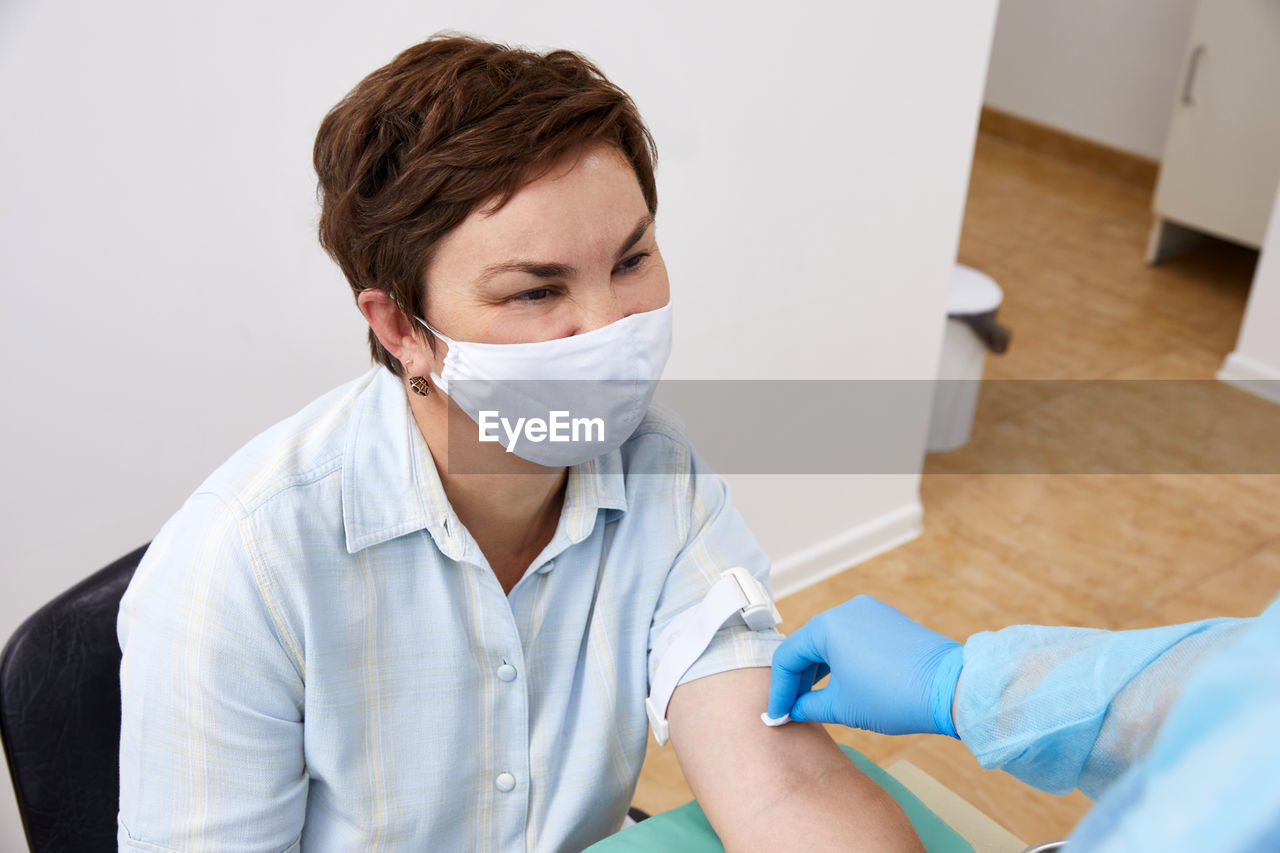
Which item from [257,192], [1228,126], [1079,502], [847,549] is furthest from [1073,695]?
[1228,126]

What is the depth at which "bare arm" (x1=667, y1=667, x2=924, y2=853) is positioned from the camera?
105 centimetres

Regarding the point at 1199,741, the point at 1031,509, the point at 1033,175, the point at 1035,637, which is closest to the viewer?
the point at 1199,741

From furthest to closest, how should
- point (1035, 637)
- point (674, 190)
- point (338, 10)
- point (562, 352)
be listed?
point (674, 190), point (338, 10), point (562, 352), point (1035, 637)

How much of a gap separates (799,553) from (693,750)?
4.95 feet

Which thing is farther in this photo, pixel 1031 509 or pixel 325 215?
pixel 1031 509

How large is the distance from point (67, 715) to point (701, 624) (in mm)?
612

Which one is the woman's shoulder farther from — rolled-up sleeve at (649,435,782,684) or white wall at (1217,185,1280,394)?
white wall at (1217,185,1280,394)

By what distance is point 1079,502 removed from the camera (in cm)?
296

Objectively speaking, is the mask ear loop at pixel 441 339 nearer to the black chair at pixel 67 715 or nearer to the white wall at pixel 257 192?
the black chair at pixel 67 715

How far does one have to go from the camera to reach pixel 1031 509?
9.64ft

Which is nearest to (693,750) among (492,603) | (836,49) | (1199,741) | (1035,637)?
(492,603)

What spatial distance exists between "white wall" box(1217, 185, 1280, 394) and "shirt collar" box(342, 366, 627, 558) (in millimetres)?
2810

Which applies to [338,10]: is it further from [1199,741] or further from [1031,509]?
[1031,509]

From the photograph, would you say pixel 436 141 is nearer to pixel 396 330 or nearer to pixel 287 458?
pixel 396 330
